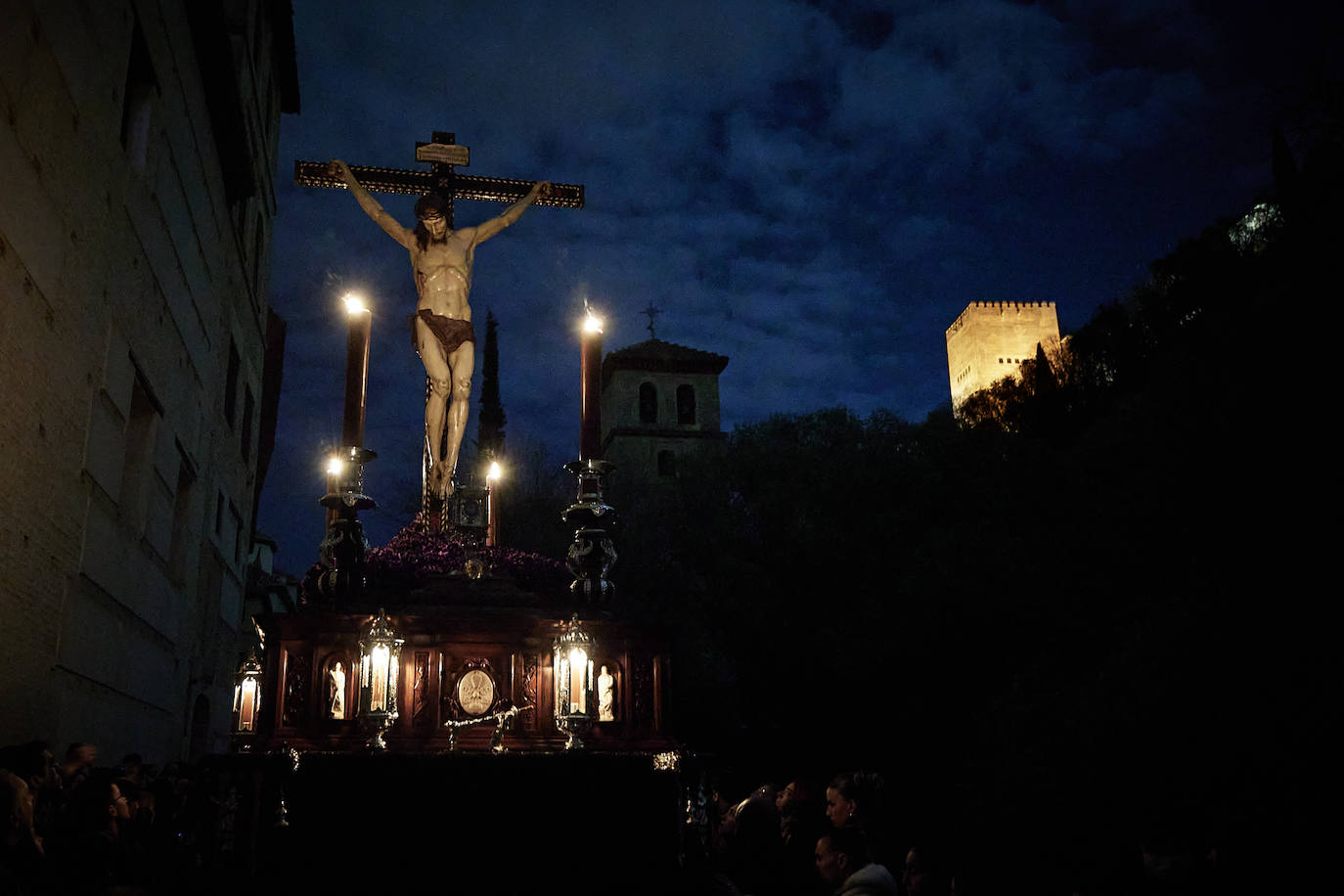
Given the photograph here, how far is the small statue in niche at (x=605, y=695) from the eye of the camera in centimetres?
857

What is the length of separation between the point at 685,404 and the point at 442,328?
171 ft

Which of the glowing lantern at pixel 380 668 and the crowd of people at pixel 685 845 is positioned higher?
the glowing lantern at pixel 380 668

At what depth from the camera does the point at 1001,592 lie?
2398 centimetres

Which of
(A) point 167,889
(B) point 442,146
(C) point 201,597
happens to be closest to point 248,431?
(C) point 201,597

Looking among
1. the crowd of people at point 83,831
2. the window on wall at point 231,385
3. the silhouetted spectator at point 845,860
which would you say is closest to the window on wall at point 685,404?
the window on wall at point 231,385

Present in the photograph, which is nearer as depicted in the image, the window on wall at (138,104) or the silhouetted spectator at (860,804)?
the silhouetted spectator at (860,804)

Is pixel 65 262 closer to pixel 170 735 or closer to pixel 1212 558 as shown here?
pixel 170 735

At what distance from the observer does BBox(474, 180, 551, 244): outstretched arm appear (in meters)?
10.8

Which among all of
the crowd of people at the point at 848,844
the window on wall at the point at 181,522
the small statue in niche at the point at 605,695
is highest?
the window on wall at the point at 181,522

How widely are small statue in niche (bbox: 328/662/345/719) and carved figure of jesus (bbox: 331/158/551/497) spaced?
2.51 m

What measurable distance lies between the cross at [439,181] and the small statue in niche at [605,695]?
5107 mm

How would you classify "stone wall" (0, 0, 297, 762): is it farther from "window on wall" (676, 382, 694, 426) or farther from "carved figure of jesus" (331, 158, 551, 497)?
"window on wall" (676, 382, 694, 426)

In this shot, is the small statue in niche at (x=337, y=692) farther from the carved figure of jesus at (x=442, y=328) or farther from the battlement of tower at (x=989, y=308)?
the battlement of tower at (x=989, y=308)

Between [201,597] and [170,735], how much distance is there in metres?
2.86
